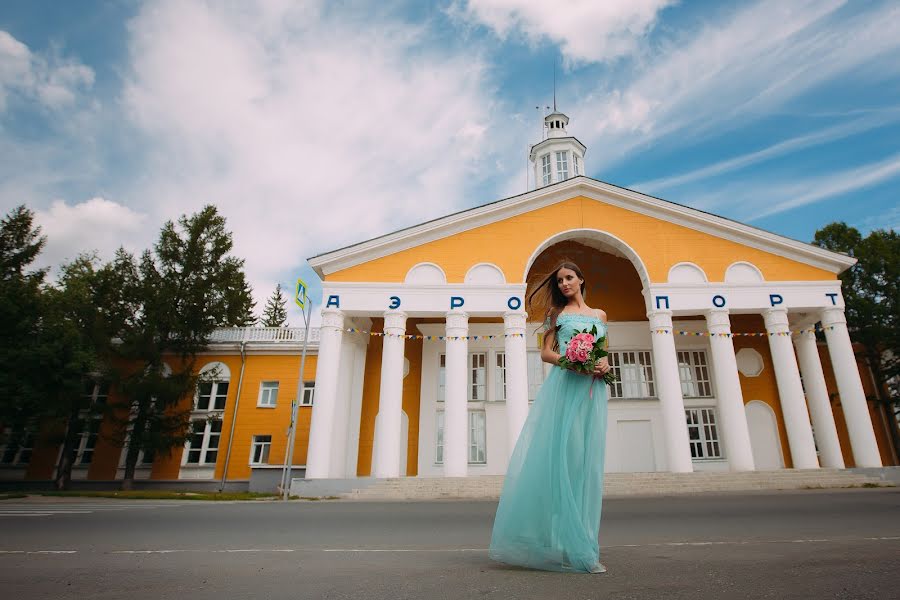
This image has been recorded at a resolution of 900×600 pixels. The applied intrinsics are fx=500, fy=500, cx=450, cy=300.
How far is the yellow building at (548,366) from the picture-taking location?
706 inches

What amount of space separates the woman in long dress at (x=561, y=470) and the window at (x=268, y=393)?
23.4 m

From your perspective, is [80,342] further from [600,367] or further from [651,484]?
[600,367]

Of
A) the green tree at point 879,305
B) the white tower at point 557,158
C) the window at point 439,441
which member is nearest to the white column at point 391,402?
the window at point 439,441

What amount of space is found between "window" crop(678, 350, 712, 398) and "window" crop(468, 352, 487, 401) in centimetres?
871

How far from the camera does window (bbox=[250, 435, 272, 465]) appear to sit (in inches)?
955

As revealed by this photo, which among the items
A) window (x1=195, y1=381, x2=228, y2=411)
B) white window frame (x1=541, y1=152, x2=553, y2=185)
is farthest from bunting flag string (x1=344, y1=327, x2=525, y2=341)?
white window frame (x1=541, y1=152, x2=553, y2=185)

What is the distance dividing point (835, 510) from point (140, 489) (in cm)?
2633

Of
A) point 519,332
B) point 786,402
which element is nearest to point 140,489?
point 519,332

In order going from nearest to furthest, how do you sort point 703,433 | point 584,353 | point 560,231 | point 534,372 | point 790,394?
point 584,353 < point 790,394 < point 560,231 < point 703,433 < point 534,372

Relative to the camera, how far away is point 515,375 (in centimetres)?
1788

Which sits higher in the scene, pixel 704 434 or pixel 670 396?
pixel 670 396

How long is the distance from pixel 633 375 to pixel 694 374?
2846mm

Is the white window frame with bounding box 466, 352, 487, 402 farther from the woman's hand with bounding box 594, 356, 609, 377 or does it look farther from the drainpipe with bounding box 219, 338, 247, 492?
the woman's hand with bounding box 594, 356, 609, 377

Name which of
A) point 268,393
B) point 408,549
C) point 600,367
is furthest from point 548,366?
point 600,367
